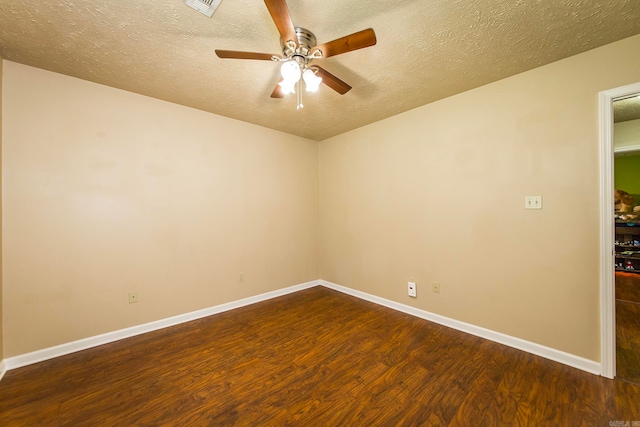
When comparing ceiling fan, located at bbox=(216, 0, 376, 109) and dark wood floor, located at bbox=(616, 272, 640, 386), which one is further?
dark wood floor, located at bbox=(616, 272, 640, 386)

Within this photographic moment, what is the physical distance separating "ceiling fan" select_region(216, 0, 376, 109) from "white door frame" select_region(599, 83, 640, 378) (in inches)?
74.2

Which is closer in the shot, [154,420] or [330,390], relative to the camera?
[154,420]

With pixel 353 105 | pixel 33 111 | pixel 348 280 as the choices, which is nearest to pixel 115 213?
pixel 33 111

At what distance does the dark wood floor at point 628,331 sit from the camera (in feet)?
5.89

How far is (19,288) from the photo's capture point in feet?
6.45

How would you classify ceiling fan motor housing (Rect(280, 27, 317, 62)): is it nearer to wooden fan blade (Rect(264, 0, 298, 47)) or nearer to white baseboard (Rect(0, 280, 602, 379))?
wooden fan blade (Rect(264, 0, 298, 47))

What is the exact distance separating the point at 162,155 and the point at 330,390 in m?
2.80

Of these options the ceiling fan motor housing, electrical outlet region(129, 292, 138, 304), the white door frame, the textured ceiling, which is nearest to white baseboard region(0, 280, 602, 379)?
the white door frame

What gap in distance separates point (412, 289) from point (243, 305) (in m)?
2.20

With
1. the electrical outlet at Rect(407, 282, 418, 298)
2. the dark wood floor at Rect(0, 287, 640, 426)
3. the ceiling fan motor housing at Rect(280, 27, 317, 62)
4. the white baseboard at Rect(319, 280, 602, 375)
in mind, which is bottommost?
the dark wood floor at Rect(0, 287, 640, 426)

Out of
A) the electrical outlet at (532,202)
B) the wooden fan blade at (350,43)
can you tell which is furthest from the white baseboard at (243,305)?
the wooden fan blade at (350,43)

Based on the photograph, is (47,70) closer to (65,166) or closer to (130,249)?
(65,166)

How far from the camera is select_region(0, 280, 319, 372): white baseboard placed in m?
1.96

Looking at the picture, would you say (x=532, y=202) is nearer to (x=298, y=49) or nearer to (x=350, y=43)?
(x=350, y=43)
